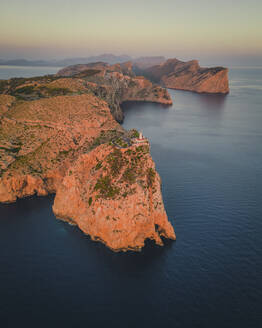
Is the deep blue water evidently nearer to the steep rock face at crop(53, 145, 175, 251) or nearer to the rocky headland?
the steep rock face at crop(53, 145, 175, 251)

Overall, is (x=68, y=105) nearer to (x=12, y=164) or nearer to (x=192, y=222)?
(x=12, y=164)

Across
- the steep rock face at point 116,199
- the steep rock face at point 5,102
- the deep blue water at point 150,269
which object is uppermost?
the steep rock face at point 5,102

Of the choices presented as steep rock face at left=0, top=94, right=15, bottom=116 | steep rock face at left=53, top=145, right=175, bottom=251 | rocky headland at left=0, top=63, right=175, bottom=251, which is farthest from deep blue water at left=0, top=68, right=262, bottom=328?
steep rock face at left=0, top=94, right=15, bottom=116

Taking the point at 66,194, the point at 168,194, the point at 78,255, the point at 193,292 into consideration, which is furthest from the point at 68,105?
the point at 193,292

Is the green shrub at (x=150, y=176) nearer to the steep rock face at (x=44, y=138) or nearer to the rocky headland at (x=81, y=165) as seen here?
the rocky headland at (x=81, y=165)

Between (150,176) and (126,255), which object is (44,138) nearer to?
(150,176)

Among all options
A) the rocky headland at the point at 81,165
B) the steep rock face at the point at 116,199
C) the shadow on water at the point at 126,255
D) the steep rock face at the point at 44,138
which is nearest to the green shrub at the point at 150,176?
the steep rock face at the point at 116,199
